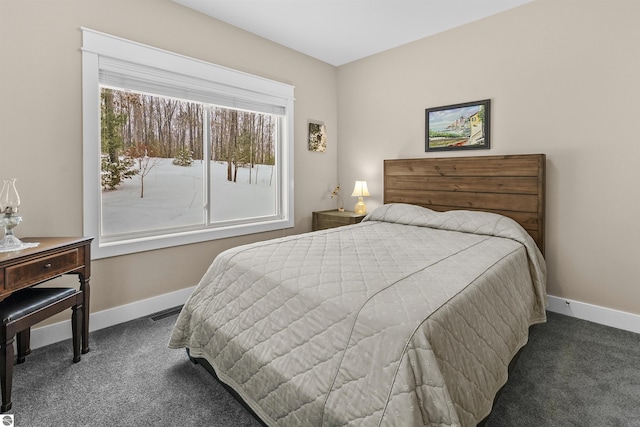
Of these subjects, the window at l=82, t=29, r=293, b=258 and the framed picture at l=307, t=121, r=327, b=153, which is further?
the framed picture at l=307, t=121, r=327, b=153

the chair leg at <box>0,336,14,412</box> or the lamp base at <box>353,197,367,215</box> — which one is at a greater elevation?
the lamp base at <box>353,197,367,215</box>

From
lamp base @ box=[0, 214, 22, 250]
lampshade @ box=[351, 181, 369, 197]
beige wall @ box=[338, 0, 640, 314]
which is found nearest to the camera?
lamp base @ box=[0, 214, 22, 250]

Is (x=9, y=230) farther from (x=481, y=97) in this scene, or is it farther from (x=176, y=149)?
(x=481, y=97)

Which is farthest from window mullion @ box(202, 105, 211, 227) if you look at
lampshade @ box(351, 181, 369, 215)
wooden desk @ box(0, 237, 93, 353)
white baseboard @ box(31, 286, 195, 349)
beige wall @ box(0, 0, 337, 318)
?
lampshade @ box(351, 181, 369, 215)

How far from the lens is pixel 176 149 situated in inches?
120

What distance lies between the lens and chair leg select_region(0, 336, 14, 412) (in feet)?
5.19

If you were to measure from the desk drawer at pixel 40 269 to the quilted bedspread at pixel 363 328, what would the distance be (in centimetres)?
76

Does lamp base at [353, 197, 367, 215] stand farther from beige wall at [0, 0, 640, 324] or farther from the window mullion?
the window mullion

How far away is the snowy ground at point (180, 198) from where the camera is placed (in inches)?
107

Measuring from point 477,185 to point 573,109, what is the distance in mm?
923

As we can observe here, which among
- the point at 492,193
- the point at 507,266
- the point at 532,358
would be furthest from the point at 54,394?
the point at 492,193

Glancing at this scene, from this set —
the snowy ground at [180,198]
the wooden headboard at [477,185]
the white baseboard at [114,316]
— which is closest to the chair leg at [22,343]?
the white baseboard at [114,316]

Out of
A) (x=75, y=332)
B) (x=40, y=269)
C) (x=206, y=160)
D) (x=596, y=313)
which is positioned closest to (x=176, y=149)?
(x=206, y=160)

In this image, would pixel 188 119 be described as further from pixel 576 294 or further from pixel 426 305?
pixel 576 294
